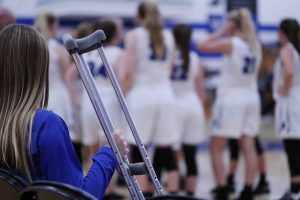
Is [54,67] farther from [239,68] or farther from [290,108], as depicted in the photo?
[290,108]

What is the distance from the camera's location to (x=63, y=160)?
6.73ft

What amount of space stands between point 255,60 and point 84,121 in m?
1.57

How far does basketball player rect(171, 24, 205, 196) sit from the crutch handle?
329cm

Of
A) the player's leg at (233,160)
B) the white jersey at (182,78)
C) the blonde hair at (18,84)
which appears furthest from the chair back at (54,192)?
the player's leg at (233,160)

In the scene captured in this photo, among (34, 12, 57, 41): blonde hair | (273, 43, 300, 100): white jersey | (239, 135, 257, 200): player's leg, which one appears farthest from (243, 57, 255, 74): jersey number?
(34, 12, 57, 41): blonde hair

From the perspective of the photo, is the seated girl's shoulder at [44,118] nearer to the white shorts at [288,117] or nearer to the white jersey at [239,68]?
the white shorts at [288,117]

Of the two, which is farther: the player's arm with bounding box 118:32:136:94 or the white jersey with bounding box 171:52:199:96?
the white jersey with bounding box 171:52:199:96

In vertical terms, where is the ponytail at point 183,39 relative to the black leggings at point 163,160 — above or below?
above

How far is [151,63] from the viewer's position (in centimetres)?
532

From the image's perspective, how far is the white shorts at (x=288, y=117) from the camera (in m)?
5.10

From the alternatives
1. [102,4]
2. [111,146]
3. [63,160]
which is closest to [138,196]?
[111,146]

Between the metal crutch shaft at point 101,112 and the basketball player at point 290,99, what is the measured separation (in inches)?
117

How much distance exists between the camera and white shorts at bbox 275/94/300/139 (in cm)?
510

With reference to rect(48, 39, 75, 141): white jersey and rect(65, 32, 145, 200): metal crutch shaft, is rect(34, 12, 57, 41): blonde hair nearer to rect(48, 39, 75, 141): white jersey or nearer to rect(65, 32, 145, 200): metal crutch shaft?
rect(48, 39, 75, 141): white jersey
